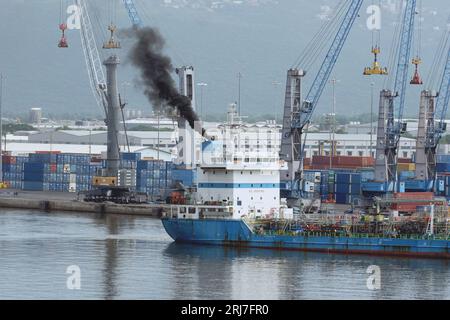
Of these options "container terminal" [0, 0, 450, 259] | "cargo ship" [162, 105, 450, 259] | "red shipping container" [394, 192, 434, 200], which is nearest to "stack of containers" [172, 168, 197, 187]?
"container terminal" [0, 0, 450, 259]

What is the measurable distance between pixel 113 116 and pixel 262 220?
2877cm

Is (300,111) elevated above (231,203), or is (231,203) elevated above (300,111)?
(300,111)

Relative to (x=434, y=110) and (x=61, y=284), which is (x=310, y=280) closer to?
(x=61, y=284)

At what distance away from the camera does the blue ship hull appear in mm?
50844

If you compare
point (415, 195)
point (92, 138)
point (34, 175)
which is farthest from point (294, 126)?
Answer: point (92, 138)

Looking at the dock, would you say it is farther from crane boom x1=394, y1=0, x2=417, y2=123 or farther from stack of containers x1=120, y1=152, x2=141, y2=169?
crane boom x1=394, y1=0, x2=417, y2=123

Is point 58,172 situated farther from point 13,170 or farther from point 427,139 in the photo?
point 427,139

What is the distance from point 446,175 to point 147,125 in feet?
248

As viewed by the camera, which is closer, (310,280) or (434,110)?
(310,280)

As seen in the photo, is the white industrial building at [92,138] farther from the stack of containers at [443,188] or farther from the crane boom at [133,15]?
the stack of containers at [443,188]

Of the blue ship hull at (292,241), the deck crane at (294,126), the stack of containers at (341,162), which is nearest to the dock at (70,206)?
the deck crane at (294,126)

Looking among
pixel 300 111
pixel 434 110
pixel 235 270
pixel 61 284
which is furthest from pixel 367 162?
pixel 61 284
